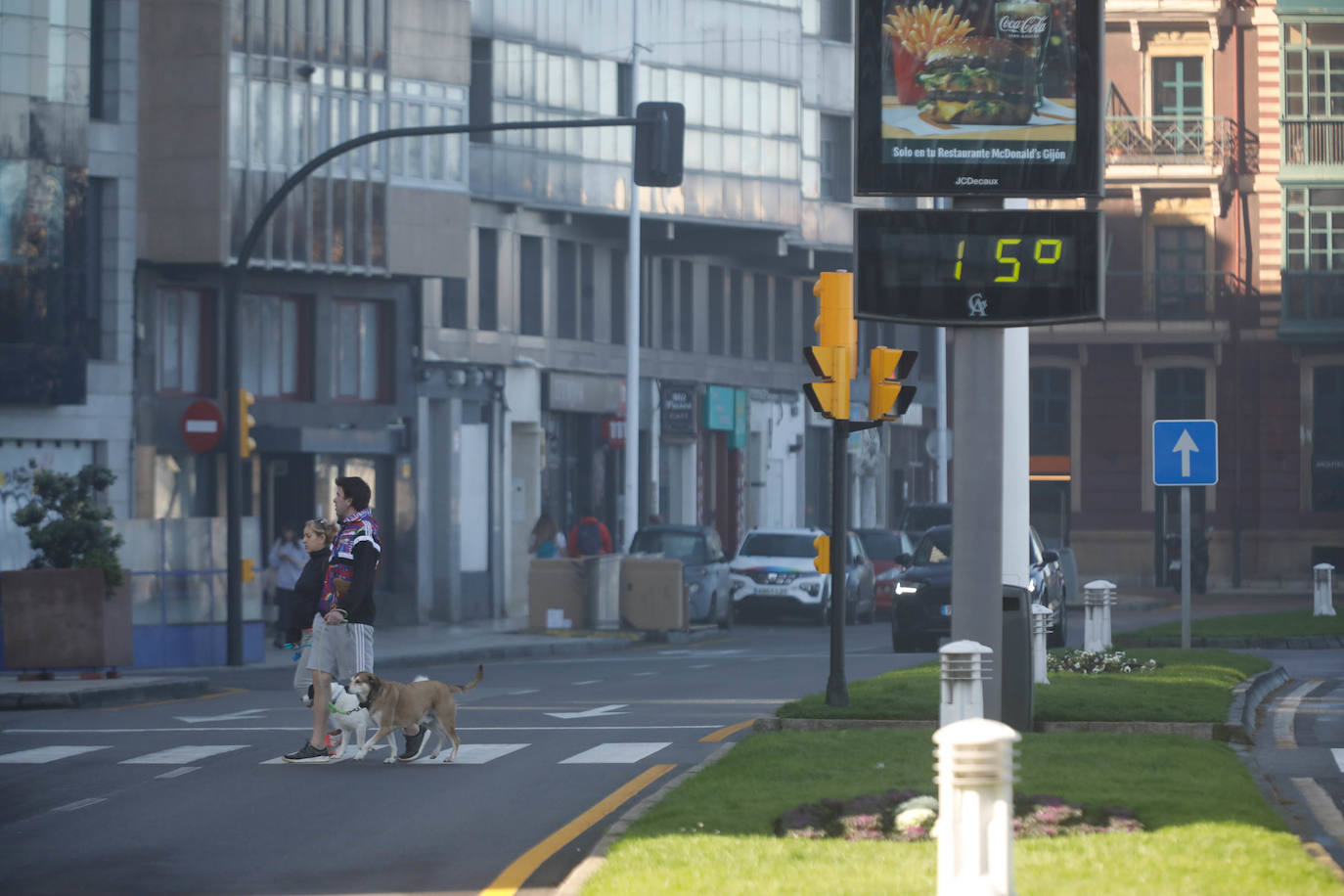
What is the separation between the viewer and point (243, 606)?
88.6ft

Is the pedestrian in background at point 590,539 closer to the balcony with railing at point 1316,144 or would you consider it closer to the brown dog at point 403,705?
the brown dog at point 403,705

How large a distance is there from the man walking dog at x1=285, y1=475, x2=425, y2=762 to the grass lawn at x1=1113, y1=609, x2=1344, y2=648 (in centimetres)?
1434

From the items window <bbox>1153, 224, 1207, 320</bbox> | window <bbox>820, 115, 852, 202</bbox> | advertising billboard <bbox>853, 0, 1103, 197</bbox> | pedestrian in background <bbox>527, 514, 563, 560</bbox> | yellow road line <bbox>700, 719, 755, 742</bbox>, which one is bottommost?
yellow road line <bbox>700, 719, 755, 742</bbox>

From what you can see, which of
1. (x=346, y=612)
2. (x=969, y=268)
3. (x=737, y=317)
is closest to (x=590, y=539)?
(x=737, y=317)

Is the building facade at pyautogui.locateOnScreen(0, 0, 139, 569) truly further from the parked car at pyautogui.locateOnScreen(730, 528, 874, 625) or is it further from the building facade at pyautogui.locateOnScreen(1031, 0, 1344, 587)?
the building facade at pyautogui.locateOnScreen(1031, 0, 1344, 587)

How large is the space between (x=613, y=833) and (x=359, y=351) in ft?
92.7

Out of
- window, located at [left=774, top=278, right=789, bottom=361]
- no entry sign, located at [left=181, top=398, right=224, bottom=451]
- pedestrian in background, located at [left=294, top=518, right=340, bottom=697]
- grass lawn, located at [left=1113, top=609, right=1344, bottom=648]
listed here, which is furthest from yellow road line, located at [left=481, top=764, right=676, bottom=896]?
window, located at [left=774, top=278, right=789, bottom=361]

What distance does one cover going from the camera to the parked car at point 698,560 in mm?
35750

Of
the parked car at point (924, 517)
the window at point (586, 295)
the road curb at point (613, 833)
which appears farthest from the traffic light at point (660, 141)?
the window at point (586, 295)

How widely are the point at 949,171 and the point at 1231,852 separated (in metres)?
4.24

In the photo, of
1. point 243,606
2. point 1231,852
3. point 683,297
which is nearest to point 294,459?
point 243,606

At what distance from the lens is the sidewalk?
69.1 ft

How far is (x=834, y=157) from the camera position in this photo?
5172cm

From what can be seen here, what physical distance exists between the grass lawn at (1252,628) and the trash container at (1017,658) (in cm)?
1287
